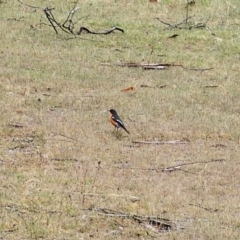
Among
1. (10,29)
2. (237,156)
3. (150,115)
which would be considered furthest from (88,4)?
(237,156)

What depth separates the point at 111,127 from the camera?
321 inches

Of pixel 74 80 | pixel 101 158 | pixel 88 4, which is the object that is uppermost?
pixel 101 158

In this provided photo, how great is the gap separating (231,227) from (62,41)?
678 centimetres

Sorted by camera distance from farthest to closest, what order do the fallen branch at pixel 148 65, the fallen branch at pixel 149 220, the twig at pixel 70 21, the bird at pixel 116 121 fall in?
the twig at pixel 70 21 < the fallen branch at pixel 148 65 < the bird at pixel 116 121 < the fallen branch at pixel 149 220

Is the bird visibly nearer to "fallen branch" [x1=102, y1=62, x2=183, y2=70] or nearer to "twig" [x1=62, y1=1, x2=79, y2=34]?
"fallen branch" [x1=102, y1=62, x2=183, y2=70]

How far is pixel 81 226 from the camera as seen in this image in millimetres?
5488

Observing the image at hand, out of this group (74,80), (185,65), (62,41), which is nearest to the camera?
(74,80)

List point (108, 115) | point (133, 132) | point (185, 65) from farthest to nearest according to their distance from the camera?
point (185, 65) < point (108, 115) < point (133, 132)

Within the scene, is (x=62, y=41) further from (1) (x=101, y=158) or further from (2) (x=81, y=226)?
(2) (x=81, y=226)

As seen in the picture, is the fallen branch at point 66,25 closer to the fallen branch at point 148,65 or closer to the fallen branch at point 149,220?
the fallen branch at point 148,65

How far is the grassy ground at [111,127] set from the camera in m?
5.73

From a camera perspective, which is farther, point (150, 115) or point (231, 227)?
point (150, 115)


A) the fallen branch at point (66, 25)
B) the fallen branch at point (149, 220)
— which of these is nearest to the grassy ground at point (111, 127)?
the fallen branch at point (149, 220)

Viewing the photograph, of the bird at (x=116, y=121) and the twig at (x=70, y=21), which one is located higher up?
the bird at (x=116, y=121)
